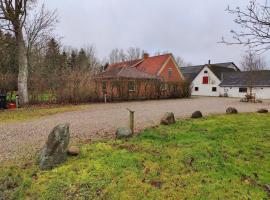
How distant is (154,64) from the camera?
31.9 metres

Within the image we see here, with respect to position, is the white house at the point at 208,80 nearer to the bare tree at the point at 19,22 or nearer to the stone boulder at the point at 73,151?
the bare tree at the point at 19,22

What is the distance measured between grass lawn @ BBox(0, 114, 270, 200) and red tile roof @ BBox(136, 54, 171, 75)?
25504 mm

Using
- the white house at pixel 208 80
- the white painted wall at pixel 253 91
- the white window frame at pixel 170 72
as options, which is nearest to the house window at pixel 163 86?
the white window frame at pixel 170 72

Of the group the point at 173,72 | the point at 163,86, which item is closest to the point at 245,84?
the point at 173,72

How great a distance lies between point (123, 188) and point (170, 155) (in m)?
1.56

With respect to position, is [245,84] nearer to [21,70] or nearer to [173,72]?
[173,72]

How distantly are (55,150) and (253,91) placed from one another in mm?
31933

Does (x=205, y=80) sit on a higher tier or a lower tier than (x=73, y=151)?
higher

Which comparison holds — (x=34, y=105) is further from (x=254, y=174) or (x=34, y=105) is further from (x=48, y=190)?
(x=254, y=174)

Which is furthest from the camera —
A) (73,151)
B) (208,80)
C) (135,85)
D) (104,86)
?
(208,80)

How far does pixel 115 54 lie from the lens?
207ft

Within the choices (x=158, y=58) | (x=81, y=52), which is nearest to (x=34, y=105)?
(x=158, y=58)

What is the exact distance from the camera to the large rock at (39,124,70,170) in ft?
13.9

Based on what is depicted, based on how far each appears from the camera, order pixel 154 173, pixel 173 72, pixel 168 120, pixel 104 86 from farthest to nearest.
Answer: pixel 173 72, pixel 104 86, pixel 168 120, pixel 154 173
